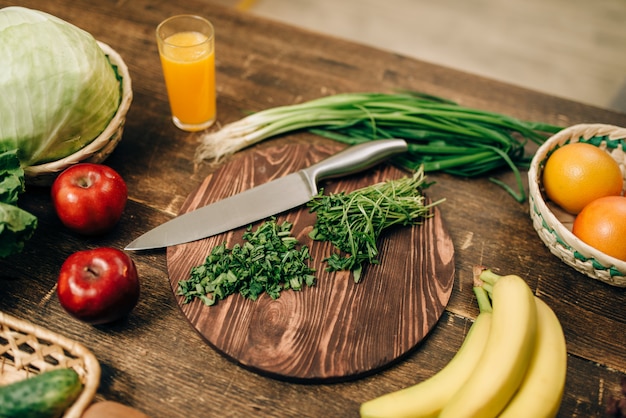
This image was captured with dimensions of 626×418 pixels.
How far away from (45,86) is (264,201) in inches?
23.1

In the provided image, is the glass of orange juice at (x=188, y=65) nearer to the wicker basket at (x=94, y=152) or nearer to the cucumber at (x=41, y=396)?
the wicker basket at (x=94, y=152)

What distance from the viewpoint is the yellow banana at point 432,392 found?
97 cm

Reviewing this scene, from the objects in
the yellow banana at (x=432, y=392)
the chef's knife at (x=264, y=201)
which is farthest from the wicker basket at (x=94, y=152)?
the yellow banana at (x=432, y=392)

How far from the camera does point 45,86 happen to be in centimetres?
121

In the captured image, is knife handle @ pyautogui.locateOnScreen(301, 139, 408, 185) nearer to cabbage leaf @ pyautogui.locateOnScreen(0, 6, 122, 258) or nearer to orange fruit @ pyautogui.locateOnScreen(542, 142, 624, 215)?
orange fruit @ pyautogui.locateOnScreen(542, 142, 624, 215)

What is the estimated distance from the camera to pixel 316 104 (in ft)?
5.31

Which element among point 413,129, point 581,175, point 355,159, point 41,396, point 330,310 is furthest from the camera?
point 413,129

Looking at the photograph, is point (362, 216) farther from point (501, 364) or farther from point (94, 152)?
point (94, 152)

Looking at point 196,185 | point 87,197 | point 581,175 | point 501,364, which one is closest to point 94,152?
point 87,197

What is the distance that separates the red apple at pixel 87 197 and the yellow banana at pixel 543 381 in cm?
97

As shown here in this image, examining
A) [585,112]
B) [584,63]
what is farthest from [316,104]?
[584,63]

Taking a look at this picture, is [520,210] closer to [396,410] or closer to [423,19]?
[396,410]

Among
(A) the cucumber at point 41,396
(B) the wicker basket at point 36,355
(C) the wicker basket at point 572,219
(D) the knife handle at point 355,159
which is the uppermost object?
(C) the wicker basket at point 572,219

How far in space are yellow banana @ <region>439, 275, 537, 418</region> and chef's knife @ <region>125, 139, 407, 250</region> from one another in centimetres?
57
